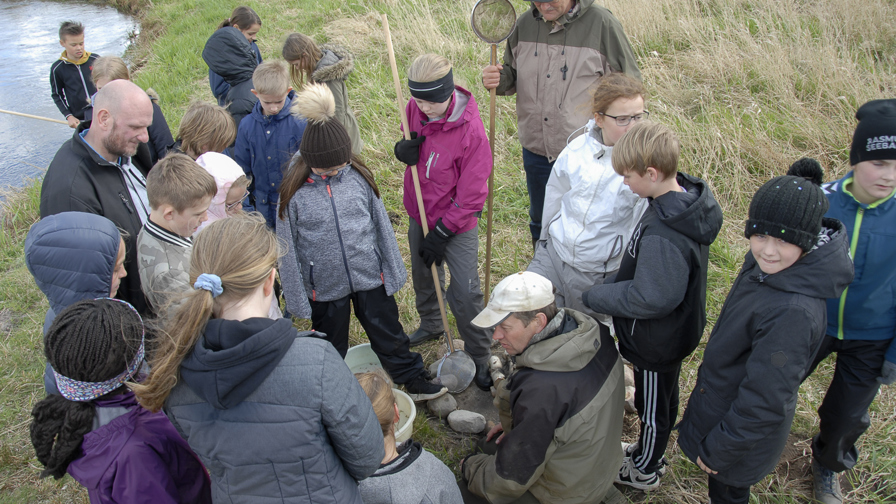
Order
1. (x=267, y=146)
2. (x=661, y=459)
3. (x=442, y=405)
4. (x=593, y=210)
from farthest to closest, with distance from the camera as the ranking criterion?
(x=267, y=146) < (x=442, y=405) < (x=661, y=459) < (x=593, y=210)

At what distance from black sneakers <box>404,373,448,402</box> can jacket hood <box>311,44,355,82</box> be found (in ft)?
8.65

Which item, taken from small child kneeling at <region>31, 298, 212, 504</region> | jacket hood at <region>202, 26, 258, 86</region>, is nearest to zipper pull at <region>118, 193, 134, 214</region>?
small child kneeling at <region>31, 298, 212, 504</region>

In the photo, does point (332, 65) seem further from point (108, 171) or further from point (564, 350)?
point (564, 350)

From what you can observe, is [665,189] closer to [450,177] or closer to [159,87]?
[450,177]

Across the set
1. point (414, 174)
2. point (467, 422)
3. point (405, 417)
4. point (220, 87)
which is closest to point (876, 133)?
point (414, 174)

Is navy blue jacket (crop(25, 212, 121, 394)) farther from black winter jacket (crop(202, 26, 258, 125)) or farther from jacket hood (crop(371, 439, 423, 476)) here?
black winter jacket (crop(202, 26, 258, 125))

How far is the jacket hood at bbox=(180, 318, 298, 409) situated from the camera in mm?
1380

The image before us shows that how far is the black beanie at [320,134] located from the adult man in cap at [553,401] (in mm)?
1021

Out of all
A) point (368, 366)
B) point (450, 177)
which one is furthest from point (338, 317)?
point (450, 177)

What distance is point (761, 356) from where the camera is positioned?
1809mm

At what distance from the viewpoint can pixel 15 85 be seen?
9.83 m

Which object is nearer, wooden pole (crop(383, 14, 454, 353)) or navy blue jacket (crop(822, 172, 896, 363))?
navy blue jacket (crop(822, 172, 896, 363))

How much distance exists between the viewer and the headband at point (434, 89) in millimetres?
2773

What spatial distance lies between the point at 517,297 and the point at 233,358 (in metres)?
A: 1.13
